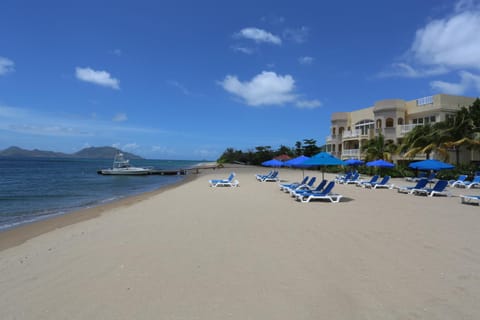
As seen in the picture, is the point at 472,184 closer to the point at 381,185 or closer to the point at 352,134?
the point at 381,185

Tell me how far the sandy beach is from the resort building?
905 inches

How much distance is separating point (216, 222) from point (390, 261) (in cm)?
438

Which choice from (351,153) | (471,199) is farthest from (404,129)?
(471,199)

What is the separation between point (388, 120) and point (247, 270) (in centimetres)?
3184

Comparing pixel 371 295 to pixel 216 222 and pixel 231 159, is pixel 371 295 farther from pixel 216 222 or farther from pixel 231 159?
pixel 231 159

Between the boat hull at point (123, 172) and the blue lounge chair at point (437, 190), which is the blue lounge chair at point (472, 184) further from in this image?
the boat hull at point (123, 172)

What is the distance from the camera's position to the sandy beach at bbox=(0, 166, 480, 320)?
3432mm

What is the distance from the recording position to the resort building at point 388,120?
26.8 meters

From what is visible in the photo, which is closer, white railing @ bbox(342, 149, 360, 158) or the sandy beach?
the sandy beach

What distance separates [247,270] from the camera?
456cm

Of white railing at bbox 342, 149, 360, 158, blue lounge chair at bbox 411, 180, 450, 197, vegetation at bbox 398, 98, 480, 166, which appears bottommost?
blue lounge chair at bbox 411, 180, 450, 197

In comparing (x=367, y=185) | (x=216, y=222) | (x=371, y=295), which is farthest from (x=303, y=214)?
(x=367, y=185)

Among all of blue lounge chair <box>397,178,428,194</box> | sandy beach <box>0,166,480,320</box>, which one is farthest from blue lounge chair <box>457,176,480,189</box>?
sandy beach <box>0,166,480,320</box>

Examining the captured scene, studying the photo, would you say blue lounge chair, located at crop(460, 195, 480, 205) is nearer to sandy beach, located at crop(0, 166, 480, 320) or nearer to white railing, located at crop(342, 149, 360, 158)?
sandy beach, located at crop(0, 166, 480, 320)
